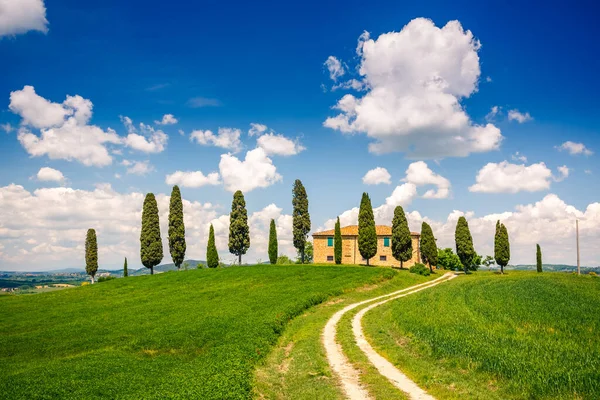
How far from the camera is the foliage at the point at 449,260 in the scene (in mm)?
95188

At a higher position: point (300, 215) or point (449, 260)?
point (300, 215)

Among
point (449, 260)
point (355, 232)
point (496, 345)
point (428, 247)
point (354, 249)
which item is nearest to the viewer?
point (496, 345)

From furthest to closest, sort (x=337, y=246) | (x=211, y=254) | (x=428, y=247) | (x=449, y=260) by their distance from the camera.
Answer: (x=449, y=260) → (x=428, y=247) → (x=337, y=246) → (x=211, y=254)

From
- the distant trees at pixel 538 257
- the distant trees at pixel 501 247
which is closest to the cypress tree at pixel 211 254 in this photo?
the distant trees at pixel 501 247

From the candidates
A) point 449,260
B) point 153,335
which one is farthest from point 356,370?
point 449,260

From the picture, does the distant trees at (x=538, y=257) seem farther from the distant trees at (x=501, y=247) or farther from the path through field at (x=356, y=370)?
the path through field at (x=356, y=370)

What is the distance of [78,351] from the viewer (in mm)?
23328

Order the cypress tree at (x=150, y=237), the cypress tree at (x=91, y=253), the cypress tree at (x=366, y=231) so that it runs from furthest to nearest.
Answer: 1. the cypress tree at (x=91, y=253)
2. the cypress tree at (x=366, y=231)
3. the cypress tree at (x=150, y=237)

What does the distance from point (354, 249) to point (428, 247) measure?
16.2 m

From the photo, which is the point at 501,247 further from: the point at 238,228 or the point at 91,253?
the point at 91,253

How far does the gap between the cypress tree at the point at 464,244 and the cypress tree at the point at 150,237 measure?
212 feet

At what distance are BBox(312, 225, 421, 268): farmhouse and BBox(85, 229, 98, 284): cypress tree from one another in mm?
46969

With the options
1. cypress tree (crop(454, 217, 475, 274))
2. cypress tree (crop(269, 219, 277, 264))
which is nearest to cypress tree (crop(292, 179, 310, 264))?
cypress tree (crop(269, 219, 277, 264))

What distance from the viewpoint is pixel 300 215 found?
274 feet
